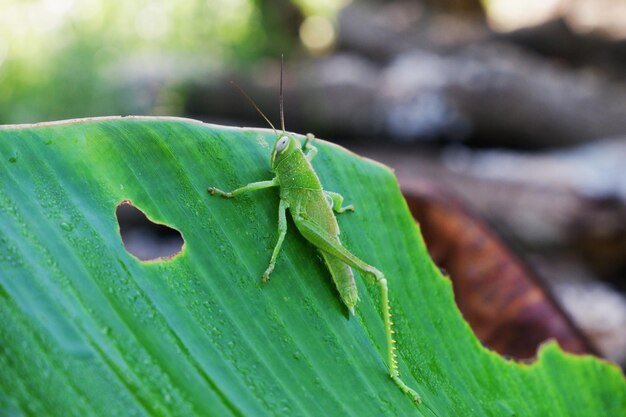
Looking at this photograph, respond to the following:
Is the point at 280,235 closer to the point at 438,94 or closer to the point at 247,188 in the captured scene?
the point at 247,188

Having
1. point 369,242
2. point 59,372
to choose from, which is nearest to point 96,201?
point 59,372

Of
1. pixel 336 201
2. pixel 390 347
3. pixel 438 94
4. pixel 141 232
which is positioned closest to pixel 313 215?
pixel 336 201

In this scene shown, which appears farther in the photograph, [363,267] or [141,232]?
[141,232]

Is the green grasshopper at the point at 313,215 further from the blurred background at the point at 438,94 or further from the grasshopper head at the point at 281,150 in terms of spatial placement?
the blurred background at the point at 438,94

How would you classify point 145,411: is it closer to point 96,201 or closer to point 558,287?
point 96,201

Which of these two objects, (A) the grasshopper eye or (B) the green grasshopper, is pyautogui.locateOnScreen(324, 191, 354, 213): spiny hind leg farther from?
(A) the grasshopper eye

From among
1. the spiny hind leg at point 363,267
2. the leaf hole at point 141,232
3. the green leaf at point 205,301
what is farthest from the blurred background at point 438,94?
the spiny hind leg at point 363,267

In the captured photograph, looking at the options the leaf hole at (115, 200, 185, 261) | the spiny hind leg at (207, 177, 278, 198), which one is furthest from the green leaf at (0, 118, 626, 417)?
the leaf hole at (115, 200, 185, 261)
